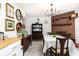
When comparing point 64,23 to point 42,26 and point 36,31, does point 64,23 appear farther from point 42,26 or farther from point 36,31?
point 36,31

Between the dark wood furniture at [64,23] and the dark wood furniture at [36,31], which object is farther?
the dark wood furniture at [36,31]

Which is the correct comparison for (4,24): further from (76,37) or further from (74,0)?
(76,37)

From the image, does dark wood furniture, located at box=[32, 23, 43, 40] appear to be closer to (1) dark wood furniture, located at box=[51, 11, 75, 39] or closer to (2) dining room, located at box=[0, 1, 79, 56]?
(2) dining room, located at box=[0, 1, 79, 56]

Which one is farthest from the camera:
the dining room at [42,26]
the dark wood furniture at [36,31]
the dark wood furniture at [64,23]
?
the dark wood furniture at [36,31]

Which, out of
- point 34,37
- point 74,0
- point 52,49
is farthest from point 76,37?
point 74,0

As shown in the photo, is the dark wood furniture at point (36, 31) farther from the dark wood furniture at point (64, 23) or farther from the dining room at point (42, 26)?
the dark wood furniture at point (64, 23)

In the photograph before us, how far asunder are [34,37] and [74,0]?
30.2 feet

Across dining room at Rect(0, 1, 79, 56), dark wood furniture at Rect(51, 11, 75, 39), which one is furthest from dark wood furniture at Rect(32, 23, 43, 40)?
dark wood furniture at Rect(51, 11, 75, 39)

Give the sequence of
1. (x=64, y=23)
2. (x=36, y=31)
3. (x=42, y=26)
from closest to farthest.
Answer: (x=64, y=23), (x=36, y=31), (x=42, y=26)

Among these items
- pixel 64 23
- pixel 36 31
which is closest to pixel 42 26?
pixel 36 31

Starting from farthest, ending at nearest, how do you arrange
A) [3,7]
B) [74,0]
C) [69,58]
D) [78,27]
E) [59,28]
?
[59,28] → [78,27] → [3,7] → [74,0] → [69,58]

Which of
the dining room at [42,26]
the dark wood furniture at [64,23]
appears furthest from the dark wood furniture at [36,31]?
the dark wood furniture at [64,23]

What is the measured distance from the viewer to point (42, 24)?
10430 millimetres

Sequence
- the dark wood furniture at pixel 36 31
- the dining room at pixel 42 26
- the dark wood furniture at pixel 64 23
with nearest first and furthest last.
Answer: the dining room at pixel 42 26 < the dark wood furniture at pixel 64 23 < the dark wood furniture at pixel 36 31
